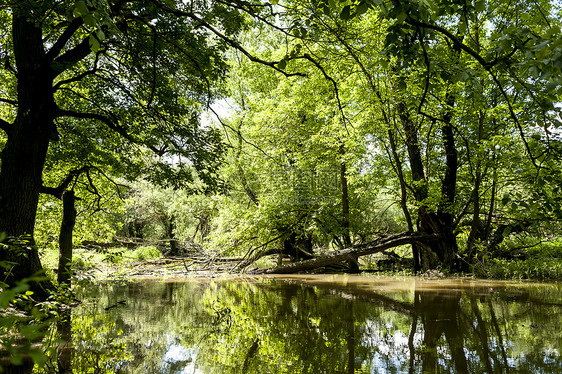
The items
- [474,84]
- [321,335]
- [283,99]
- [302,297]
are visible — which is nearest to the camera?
[474,84]

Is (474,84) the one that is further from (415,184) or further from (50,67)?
(415,184)

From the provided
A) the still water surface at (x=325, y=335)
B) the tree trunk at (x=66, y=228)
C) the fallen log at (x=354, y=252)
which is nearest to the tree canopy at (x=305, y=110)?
the fallen log at (x=354, y=252)

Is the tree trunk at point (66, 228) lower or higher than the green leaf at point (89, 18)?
lower

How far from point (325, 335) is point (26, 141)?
18.8 feet

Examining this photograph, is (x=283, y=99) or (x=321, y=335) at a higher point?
(x=283, y=99)

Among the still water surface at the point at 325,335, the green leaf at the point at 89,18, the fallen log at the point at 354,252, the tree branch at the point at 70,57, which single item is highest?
the tree branch at the point at 70,57

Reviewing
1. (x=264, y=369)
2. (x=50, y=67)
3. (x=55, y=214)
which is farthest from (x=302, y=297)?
(x=55, y=214)

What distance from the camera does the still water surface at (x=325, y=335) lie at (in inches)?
118

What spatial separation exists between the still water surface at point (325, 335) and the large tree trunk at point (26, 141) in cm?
167

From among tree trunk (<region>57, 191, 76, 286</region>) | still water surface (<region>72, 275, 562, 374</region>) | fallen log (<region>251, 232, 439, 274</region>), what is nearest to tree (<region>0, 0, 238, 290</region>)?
tree trunk (<region>57, 191, 76, 286</region>)

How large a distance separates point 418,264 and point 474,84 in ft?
36.3

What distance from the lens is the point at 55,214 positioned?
36.7 ft

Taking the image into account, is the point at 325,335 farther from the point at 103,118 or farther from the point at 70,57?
the point at 70,57

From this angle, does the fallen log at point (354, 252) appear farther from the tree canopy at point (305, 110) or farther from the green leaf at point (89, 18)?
the green leaf at point (89, 18)
